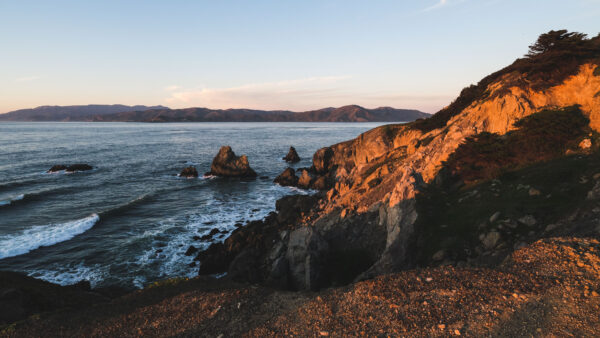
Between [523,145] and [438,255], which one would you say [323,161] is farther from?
[438,255]

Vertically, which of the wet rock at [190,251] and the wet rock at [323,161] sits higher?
the wet rock at [323,161]

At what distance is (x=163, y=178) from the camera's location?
53.6 m

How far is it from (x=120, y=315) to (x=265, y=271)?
8.95 meters

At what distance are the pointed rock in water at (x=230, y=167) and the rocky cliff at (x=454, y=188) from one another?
1285 inches

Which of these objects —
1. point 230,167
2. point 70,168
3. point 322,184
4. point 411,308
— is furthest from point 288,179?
point 70,168

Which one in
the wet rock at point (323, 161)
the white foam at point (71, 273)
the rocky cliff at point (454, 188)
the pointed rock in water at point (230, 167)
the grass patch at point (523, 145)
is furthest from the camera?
the wet rock at point (323, 161)

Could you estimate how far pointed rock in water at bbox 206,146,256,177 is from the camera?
5553 centimetres

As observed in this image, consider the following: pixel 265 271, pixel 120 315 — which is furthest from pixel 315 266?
pixel 120 315

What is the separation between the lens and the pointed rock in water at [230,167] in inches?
2186

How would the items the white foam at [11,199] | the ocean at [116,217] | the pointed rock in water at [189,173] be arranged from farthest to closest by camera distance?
the pointed rock in water at [189,173]
the white foam at [11,199]
the ocean at [116,217]

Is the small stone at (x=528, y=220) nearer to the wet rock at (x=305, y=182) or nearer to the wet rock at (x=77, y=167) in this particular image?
the wet rock at (x=305, y=182)

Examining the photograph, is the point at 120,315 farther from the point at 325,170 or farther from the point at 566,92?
the point at 325,170

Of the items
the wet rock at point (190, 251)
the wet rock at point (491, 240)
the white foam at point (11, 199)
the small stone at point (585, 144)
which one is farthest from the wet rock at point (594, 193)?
the white foam at point (11, 199)

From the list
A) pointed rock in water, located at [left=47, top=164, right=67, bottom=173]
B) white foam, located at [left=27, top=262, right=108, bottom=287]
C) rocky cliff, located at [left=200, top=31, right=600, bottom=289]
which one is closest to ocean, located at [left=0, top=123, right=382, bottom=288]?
white foam, located at [left=27, top=262, right=108, bottom=287]
